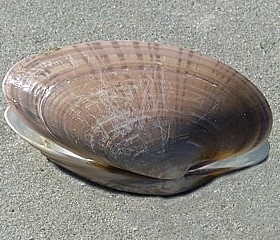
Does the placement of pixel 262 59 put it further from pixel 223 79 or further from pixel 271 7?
pixel 223 79

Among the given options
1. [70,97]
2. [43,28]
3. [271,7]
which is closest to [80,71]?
[70,97]

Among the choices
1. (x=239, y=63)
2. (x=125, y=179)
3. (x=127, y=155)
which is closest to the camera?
(x=127, y=155)

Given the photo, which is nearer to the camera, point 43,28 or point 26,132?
point 26,132

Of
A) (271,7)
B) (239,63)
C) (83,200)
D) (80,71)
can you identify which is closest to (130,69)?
(80,71)

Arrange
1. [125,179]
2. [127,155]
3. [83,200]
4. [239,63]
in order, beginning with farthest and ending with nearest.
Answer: [239,63], [83,200], [125,179], [127,155]

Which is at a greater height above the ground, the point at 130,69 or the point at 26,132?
the point at 130,69

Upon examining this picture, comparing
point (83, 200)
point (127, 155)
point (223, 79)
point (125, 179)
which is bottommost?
point (83, 200)
